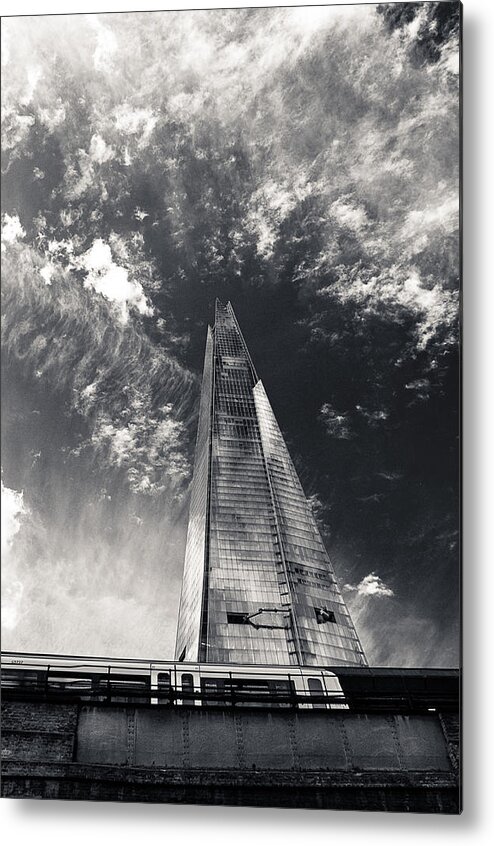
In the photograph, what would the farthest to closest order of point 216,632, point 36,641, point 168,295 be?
point 216,632 < point 168,295 < point 36,641

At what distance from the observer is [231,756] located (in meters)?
6.73

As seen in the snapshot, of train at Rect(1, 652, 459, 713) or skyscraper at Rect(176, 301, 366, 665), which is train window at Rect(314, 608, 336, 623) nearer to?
skyscraper at Rect(176, 301, 366, 665)

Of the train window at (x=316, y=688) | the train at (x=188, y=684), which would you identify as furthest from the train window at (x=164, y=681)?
the train window at (x=316, y=688)

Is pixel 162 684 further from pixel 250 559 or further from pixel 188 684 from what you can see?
pixel 250 559

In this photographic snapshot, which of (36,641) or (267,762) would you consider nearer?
(267,762)

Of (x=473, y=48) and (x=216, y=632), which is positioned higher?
(x=473, y=48)

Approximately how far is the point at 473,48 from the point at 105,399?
4114 millimetres

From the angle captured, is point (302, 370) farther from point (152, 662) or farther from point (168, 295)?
point (152, 662)

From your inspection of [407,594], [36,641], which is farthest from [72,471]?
[407,594]

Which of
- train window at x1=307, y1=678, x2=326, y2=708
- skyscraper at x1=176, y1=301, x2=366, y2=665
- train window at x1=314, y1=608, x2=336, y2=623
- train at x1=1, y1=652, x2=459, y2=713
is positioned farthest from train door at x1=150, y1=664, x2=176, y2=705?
train window at x1=314, y1=608, x2=336, y2=623

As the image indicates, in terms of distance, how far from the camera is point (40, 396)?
298 inches

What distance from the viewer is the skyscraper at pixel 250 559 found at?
752 cm

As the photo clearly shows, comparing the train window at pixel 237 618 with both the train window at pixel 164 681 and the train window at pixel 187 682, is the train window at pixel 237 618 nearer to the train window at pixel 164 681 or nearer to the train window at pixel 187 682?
the train window at pixel 187 682

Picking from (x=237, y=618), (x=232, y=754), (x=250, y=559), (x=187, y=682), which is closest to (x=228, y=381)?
(x=237, y=618)
